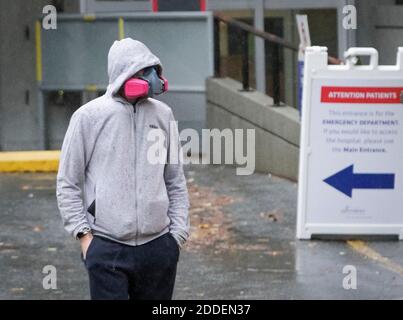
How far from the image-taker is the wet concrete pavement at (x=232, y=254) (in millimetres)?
8750

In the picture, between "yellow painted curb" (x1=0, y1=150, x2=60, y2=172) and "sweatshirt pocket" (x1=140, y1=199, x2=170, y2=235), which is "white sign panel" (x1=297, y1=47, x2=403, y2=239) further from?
"sweatshirt pocket" (x1=140, y1=199, x2=170, y2=235)

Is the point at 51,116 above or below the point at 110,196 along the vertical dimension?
below

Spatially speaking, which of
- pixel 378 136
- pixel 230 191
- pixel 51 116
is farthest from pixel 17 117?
pixel 378 136

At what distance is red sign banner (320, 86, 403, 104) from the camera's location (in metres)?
10.1

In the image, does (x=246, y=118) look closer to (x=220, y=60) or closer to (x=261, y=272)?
(x=220, y=60)

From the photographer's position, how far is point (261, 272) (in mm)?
9258

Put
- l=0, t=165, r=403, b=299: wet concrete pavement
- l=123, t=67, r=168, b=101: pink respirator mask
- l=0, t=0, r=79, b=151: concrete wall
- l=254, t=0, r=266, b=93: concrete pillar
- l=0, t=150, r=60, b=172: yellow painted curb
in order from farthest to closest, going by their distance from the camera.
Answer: l=254, t=0, r=266, b=93: concrete pillar, l=0, t=0, r=79, b=151: concrete wall, l=0, t=150, r=60, b=172: yellow painted curb, l=0, t=165, r=403, b=299: wet concrete pavement, l=123, t=67, r=168, b=101: pink respirator mask

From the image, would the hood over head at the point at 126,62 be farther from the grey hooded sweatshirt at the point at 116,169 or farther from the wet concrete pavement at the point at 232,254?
the wet concrete pavement at the point at 232,254

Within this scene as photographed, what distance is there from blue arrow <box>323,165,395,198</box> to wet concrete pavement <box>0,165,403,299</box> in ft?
1.57

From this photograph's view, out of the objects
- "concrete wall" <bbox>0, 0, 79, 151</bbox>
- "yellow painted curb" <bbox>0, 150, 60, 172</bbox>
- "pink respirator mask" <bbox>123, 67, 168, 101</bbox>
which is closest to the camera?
"pink respirator mask" <bbox>123, 67, 168, 101</bbox>

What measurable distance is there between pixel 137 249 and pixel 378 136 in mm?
4799

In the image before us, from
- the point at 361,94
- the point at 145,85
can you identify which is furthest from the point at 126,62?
the point at 361,94

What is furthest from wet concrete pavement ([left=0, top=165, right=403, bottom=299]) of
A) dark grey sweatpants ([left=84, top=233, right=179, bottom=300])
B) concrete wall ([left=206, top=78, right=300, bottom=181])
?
dark grey sweatpants ([left=84, top=233, right=179, bottom=300])

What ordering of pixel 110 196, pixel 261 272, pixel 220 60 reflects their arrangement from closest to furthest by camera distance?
1. pixel 110 196
2. pixel 261 272
3. pixel 220 60
